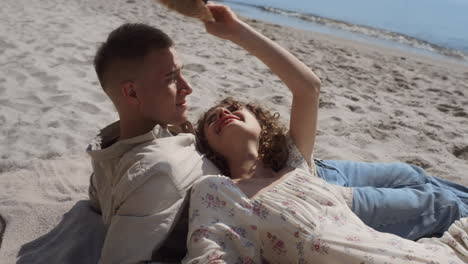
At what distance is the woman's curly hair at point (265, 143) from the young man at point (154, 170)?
0.42 ft

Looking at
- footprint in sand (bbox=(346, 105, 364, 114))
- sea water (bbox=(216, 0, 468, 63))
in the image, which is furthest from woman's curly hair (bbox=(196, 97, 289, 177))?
sea water (bbox=(216, 0, 468, 63))

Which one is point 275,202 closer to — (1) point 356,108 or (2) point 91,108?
(2) point 91,108

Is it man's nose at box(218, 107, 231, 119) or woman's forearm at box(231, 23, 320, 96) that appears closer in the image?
woman's forearm at box(231, 23, 320, 96)

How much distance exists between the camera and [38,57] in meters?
5.30

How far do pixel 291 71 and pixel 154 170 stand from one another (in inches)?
34.8

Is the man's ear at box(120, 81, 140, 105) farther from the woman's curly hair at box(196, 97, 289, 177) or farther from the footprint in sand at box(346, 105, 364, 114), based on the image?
the footprint in sand at box(346, 105, 364, 114)

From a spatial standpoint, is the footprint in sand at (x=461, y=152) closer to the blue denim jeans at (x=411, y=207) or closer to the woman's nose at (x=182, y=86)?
the blue denim jeans at (x=411, y=207)

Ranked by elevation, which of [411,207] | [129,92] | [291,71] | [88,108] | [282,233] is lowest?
[88,108]

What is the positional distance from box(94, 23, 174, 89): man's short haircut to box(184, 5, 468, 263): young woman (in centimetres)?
34

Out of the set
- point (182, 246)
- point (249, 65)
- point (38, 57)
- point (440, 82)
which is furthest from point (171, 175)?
point (440, 82)

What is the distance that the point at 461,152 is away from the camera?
13.2 ft

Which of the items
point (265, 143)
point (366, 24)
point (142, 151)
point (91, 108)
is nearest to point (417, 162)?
point (265, 143)

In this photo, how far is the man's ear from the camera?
211 cm

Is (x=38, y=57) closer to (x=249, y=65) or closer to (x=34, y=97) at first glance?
(x=34, y=97)
